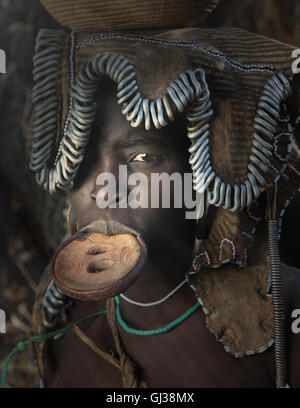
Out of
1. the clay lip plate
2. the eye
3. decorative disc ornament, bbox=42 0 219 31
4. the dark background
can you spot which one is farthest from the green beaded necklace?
the dark background

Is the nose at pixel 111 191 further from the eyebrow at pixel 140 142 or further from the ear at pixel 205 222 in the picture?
the ear at pixel 205 222

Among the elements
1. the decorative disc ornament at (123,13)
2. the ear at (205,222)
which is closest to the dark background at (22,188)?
the decorative disc ornament at (123,13)

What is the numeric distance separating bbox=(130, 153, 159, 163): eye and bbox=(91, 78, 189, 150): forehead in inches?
1.5

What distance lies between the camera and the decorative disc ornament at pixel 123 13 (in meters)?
1.22

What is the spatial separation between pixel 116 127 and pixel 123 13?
0.89ft

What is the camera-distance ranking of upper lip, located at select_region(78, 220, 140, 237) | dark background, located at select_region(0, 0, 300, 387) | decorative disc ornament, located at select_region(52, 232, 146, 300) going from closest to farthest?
decorative disc ornament, located at select_region(52, 232, 146, 300), upper lip, located at select_region(78, 220, 140, 237), dark background, located at select_region(0, 0, 300, 387)

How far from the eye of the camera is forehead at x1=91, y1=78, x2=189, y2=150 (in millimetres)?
1206

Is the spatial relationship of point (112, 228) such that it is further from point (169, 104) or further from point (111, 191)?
point (169, 104)

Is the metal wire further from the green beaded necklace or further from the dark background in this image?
the dark background

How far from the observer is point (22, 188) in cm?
255

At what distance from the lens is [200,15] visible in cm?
133

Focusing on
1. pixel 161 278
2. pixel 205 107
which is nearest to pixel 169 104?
pixel 205 107

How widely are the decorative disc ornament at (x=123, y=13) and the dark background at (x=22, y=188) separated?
0.74 metres
